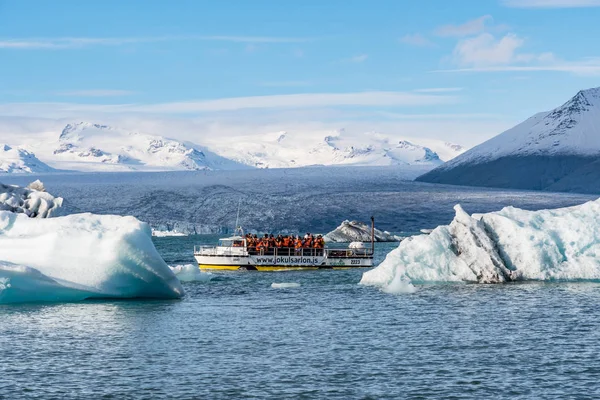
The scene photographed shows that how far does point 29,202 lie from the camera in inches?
3159

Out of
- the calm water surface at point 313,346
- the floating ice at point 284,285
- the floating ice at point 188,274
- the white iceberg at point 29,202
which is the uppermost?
the white iceberg at point 29,202

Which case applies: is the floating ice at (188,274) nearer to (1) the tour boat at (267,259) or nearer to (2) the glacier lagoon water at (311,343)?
(2) the glacier lagoon water at (311,343)

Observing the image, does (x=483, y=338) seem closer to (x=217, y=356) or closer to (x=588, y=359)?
(x=588, y=359)

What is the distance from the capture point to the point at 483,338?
28.3 m

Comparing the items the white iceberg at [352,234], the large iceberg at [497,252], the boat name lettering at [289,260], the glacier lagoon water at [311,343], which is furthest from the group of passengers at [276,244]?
the white iceberg at [352,234]

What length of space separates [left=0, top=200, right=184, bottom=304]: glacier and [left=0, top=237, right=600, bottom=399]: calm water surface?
611 millimetres

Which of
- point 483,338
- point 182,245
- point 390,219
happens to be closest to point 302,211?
point 390,219

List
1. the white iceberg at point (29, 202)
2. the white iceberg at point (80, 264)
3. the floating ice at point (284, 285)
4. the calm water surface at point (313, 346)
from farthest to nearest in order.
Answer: the white iceberg at point (29, 202) → the floating ice at point (284, 285) → the white iceberg at point (80, 264) → the calm water surface at point (313, 346)

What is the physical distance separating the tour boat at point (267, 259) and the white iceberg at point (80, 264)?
69.1 ft

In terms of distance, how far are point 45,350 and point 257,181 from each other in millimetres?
123720

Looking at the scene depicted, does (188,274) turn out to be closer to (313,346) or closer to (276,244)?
(276,244)

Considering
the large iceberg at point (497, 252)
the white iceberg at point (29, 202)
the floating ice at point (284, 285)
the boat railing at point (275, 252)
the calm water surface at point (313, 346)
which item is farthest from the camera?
the white iceberg at point (29, 202)

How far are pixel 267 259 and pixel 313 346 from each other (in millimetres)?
29873

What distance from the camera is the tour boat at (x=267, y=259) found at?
5678cm
